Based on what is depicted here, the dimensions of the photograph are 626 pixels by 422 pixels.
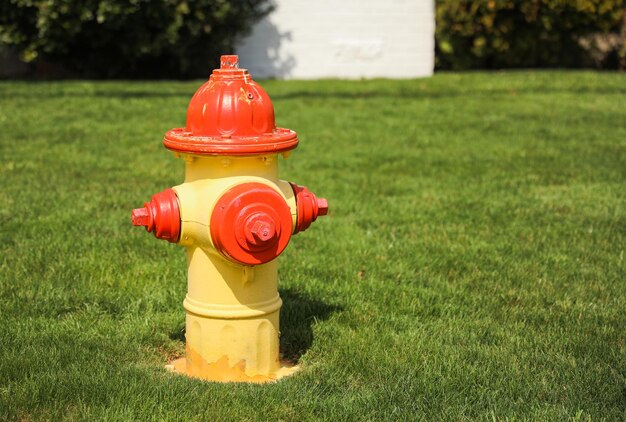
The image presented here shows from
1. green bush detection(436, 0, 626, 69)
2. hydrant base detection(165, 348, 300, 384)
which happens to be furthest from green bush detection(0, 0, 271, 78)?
hydrant base detection(165, 348, 300, 384)

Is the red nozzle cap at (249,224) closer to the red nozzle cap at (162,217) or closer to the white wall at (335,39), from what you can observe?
the red nozzle cap at (162,217)

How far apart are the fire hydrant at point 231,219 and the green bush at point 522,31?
500 inches

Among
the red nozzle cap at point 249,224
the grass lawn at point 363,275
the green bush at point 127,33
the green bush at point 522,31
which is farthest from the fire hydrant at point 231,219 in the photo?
the green bush at point 522,31

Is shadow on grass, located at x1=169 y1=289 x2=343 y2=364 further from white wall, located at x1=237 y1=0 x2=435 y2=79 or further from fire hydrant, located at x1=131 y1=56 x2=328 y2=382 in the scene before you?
white wall, located at x1=237 y1=0 x2=435 y2=79

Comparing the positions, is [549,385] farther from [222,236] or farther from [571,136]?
[571,136]

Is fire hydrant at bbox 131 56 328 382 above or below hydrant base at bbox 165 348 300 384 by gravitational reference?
above

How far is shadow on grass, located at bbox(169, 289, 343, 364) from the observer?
423cm

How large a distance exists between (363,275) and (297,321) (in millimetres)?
862

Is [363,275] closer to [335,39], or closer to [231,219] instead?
[231,219]

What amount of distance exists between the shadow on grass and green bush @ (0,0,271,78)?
913 centimetres

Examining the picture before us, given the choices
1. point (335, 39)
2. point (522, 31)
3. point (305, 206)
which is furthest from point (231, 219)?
point (522, 31)

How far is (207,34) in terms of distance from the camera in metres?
14.7

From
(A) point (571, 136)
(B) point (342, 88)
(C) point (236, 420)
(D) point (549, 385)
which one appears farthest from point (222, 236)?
(B) point (342, 88)

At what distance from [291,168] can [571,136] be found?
328 cm
